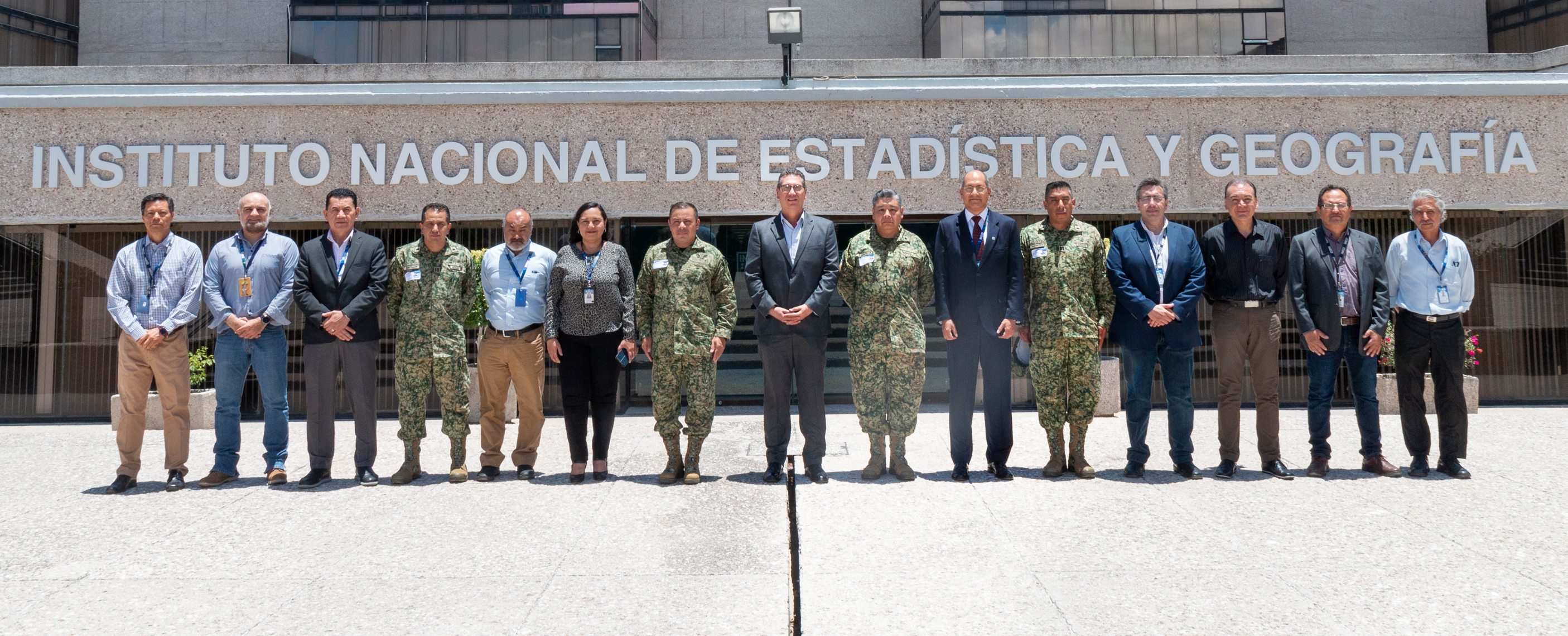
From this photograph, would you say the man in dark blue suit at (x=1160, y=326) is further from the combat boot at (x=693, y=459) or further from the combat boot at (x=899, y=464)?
the combat boot at (x=693, y=459)

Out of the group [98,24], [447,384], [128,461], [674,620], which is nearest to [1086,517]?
[674,620]

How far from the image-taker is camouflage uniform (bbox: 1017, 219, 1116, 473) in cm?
522

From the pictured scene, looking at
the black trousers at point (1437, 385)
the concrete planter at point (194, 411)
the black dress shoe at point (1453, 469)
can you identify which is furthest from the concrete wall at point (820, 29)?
the black dress shoe at point (1453, 469)

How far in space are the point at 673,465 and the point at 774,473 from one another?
607 millimetres

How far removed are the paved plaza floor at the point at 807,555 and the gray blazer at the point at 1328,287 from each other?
901 millimetres

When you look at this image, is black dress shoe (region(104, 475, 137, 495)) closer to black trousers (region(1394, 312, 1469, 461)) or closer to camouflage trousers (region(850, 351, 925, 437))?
camouflage trousers (region(850, 351, 925, 437))

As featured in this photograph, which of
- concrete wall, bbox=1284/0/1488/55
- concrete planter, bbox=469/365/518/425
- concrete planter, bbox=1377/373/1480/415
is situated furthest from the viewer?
concrete wall, bbox=1284/0/1488/55

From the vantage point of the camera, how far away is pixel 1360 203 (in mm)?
8836

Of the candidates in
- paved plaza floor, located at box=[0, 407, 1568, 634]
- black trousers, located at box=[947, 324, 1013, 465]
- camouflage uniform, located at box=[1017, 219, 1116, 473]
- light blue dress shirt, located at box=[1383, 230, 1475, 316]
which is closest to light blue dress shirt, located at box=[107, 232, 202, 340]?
paved plaza floor, located at box=[0, 407, 1568, 634]

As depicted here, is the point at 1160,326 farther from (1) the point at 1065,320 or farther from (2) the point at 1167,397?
(1) the point at 1065,320

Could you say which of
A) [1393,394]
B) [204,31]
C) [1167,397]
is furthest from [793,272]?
[204,31]

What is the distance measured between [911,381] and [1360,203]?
623cm

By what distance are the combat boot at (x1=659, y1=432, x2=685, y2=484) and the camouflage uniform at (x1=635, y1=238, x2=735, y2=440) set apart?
0.15ft

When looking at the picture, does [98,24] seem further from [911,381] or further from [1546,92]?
[1546,92]
